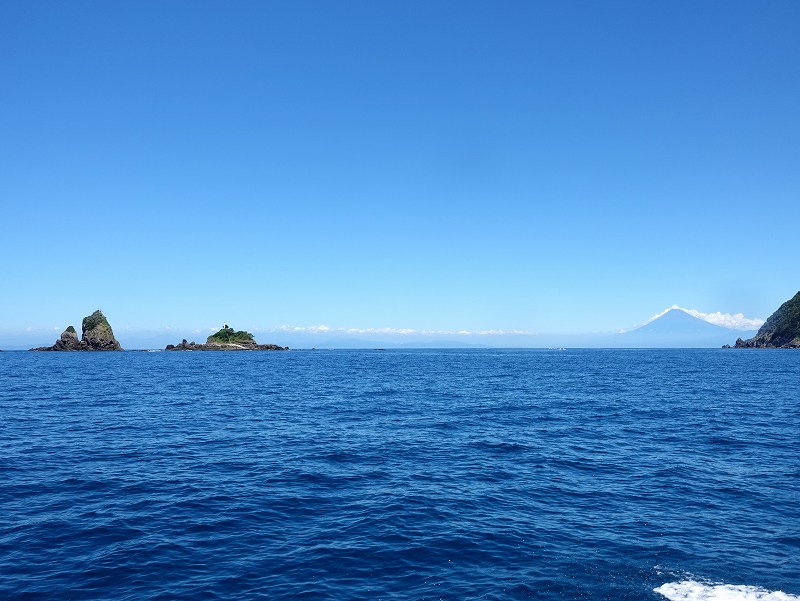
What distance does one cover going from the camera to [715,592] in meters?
14.9

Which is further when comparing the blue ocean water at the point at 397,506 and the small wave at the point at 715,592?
the blue ocean water at the point at 397,506

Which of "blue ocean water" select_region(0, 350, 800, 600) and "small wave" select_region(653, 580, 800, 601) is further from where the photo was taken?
"blue ocean water" select_region(0, 350, 800, 600)

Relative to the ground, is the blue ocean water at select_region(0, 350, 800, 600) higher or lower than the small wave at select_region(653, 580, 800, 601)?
higher

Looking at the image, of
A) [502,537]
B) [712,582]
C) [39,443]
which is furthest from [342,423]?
[712,582]

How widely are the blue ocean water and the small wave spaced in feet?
0.21

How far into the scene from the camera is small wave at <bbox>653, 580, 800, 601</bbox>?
47.4 feet

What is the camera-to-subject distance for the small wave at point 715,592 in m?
14.5

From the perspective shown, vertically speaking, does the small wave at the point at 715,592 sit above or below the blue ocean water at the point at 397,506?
below

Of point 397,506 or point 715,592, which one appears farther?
point 397,506

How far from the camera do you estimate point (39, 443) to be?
3422 cm

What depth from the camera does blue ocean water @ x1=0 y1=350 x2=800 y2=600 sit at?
15.5 meters

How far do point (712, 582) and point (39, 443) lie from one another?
40173mm

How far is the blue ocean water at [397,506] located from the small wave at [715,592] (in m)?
0.06

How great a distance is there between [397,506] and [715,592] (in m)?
12.2
